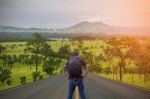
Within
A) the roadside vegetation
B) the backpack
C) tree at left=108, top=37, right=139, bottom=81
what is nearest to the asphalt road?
the backpack

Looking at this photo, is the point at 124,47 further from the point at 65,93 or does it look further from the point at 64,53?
the point at 64,53

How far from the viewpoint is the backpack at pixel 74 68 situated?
37.5ft

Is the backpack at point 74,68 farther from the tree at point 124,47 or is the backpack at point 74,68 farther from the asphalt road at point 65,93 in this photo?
the tree at point 124,47

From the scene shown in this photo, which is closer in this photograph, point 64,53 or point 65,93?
point 65,93

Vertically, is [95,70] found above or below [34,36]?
below

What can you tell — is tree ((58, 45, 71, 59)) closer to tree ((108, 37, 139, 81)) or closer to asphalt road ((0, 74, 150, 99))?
tree ((108, 37, 139, 81))

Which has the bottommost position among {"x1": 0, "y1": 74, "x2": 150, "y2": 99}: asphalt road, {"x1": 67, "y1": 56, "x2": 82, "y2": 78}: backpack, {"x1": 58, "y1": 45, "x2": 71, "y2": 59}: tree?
{"x1": 58, "y1": 45, "x2": 71, "y2": 59}: tree

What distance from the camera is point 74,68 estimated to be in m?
11.4

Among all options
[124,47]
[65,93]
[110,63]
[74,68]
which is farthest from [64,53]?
[74,68]

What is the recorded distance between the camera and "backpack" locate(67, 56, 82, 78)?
450 inches

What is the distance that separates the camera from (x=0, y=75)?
3546 inches

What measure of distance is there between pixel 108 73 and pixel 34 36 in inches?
1300

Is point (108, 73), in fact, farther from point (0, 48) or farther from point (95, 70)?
point (0, 48)

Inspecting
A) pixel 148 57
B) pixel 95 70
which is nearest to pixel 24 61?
pixel 95 70
